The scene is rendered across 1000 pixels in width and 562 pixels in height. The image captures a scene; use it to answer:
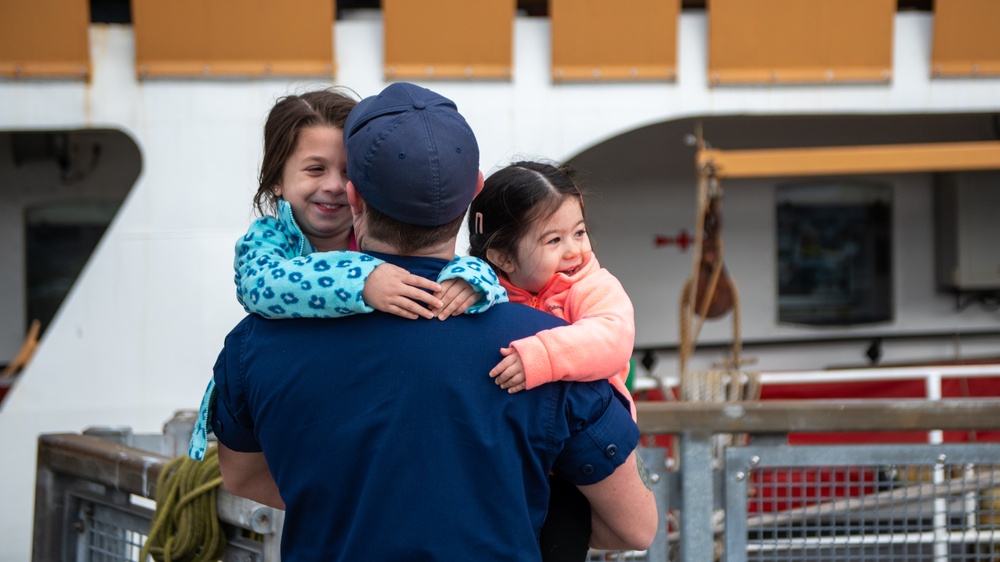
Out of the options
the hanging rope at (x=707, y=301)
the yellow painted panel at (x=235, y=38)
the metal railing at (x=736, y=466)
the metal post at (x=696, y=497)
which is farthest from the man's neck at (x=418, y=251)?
the yellow painted panel at (x=235, y=38)

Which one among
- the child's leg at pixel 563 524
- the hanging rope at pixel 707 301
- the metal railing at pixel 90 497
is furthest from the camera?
the hanging rope at pixel 707 301

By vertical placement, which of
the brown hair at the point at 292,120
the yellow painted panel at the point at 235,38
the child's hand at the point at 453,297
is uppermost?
the yellow painted panel at the point at 235,38

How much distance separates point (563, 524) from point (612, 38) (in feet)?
14.8

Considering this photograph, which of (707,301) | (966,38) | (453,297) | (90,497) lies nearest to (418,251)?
(453,297)

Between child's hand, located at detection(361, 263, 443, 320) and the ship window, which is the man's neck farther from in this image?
the ship window

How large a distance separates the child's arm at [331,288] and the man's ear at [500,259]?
1.18ft

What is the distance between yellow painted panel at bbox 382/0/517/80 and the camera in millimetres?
5457

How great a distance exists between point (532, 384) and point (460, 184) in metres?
0.28

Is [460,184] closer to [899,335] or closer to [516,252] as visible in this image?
[516,252]

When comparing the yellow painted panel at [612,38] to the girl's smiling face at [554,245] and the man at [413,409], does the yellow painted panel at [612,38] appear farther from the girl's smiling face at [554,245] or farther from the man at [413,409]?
the man at [413,409]

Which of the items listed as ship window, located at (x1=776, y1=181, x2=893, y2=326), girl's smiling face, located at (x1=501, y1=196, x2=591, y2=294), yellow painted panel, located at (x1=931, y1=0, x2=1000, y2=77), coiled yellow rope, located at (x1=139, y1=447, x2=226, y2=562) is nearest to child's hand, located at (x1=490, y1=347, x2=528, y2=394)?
girl's smiling face, located at (x1=501, y1=196, x2=591, y2=294)

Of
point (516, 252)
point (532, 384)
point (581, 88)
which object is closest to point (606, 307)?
point (516, 252)

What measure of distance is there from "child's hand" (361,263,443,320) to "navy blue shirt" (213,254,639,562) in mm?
24

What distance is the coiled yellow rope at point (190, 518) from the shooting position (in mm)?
2031
